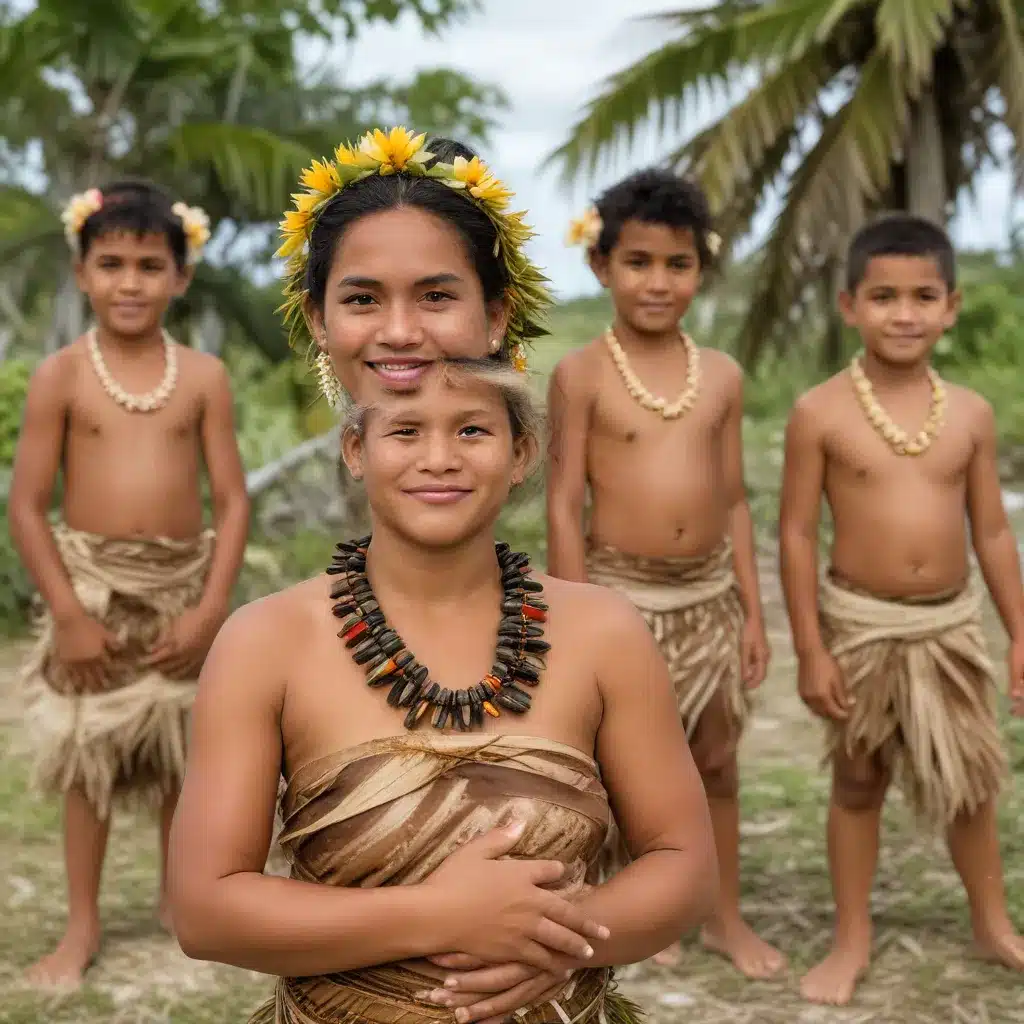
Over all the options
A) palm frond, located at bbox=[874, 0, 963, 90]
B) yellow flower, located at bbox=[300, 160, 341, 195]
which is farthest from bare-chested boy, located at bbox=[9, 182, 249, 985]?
palm frond, located at bbox=[874, 0, 963, 90]

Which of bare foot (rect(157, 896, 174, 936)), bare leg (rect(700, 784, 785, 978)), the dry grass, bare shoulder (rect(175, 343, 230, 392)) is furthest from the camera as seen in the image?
bare foot (rect(157, 896, 174, 936))

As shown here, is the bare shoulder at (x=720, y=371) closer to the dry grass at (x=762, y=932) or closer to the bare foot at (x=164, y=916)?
the dry grass at (x=762, y=932)

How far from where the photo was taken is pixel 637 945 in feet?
5.72

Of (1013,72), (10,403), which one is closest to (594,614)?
(10,403)

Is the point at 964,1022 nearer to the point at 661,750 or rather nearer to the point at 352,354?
the point at 661,750

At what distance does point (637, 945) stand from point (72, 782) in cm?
238

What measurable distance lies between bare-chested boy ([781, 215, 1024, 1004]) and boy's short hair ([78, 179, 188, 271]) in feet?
5.54

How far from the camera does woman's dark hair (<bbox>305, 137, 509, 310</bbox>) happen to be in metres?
2.17

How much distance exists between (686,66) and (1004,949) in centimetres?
879

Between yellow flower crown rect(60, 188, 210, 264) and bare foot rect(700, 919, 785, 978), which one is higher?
yellow flower crown rect(60, 188, 210, 264)

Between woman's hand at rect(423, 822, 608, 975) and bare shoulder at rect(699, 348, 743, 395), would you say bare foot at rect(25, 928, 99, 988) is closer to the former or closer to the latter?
bare shoulder at rect(699, 348, 743, 395)

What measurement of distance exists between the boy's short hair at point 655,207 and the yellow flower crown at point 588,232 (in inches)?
0.5

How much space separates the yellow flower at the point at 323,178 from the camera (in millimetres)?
2182

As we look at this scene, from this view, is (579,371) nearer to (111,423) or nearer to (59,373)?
(111,423)
